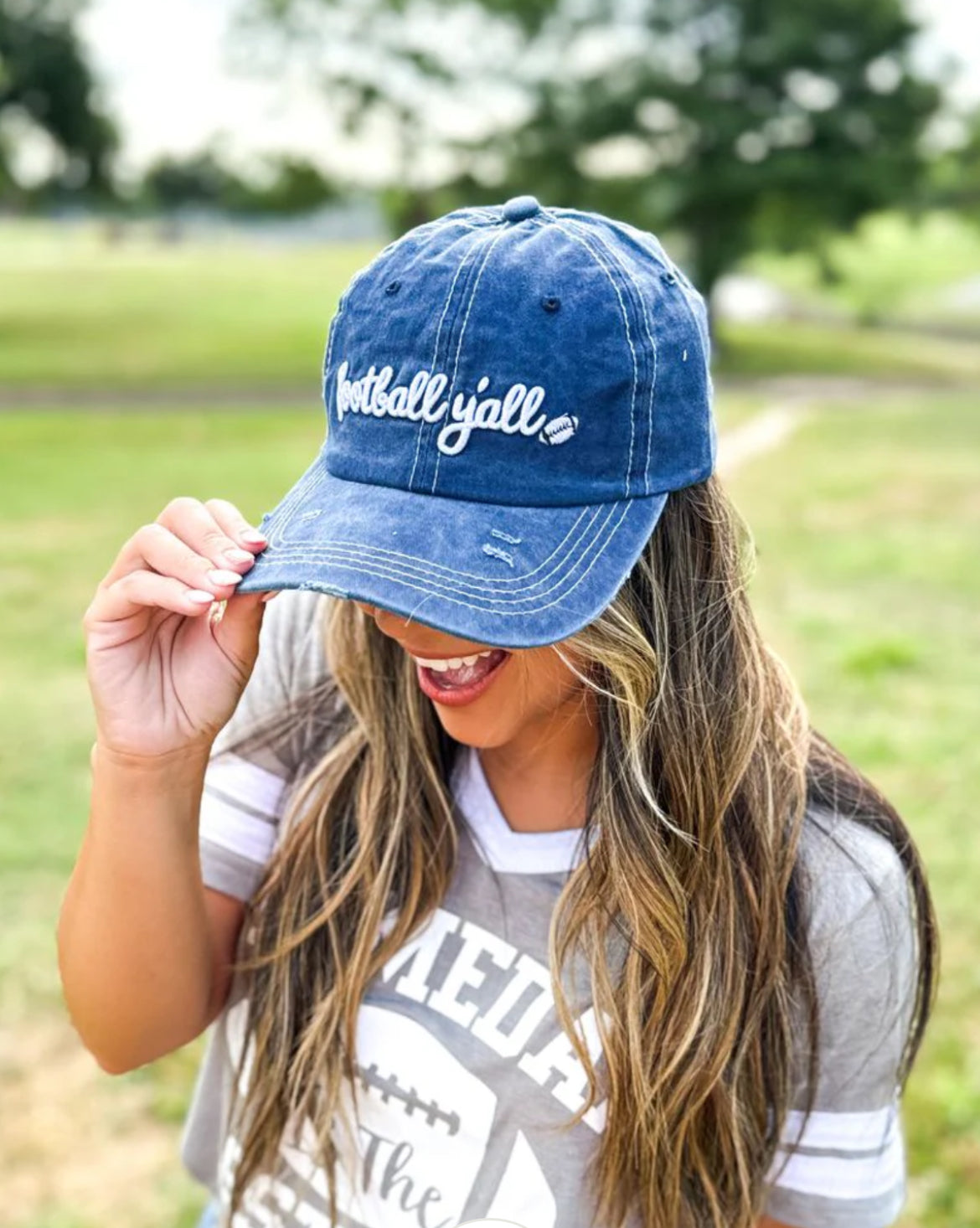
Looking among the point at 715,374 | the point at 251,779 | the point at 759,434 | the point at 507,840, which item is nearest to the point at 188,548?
the point at 251,779

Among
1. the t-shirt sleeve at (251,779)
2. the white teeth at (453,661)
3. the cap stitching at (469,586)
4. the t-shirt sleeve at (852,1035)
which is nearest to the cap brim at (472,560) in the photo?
the cap stitching at (469,586)

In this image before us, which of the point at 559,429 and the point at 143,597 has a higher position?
the point at 559,429

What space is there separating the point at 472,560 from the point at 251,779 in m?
0.49

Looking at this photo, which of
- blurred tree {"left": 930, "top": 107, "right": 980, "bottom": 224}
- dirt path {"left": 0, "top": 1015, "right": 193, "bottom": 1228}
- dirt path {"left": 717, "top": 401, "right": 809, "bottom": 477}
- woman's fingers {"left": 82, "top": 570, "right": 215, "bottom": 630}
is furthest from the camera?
blurred tree {"left": 930, "top": 107, "right": 980, "bottom": 224}

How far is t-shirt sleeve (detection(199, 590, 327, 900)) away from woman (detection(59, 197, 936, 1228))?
0.04 m

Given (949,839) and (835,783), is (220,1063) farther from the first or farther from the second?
(949,839)

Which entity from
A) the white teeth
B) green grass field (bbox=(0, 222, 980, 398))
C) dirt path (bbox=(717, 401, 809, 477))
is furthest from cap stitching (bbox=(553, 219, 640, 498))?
green grass field (bbox=(0, 222, 980, 398))

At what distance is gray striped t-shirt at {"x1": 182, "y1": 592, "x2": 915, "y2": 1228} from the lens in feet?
4.31

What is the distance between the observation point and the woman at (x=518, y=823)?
1.19 metres

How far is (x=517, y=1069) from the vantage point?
51.9 inches

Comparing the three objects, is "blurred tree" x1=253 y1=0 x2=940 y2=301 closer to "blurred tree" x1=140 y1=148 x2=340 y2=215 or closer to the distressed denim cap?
"blurred tree" x1=140 y1=148 x2=340 y2=215

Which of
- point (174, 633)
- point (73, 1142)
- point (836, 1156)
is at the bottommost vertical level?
point (73, 1142)

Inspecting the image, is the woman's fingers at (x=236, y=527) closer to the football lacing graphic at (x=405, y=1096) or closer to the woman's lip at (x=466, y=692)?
the woman's lip at (x=466, y=692)

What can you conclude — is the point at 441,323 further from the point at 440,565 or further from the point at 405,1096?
the point at 405,1096
